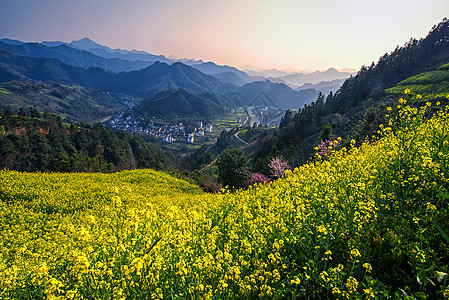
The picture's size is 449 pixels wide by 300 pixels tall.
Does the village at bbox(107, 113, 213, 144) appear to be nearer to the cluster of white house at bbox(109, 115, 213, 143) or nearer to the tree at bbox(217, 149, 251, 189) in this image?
the cluster of white house at bbox(109, 115, 213, 143)

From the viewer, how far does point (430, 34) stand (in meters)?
75.1

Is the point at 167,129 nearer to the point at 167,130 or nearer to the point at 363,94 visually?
the point at 167,130

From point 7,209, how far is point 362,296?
Answer: 1311cm

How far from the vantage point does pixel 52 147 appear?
1671 inches

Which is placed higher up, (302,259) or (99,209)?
(302,259)

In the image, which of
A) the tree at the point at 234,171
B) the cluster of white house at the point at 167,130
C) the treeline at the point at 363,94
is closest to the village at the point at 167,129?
the cluster of white house at the point at 167,130

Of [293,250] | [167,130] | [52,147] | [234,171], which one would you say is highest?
[293,250]

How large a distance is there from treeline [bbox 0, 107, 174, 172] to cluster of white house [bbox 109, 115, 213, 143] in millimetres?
98363

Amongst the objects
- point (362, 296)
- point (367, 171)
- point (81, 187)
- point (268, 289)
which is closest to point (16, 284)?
point (268, 289)

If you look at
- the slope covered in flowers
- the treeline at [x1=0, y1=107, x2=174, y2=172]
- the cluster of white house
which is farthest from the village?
the slope covered in flowers

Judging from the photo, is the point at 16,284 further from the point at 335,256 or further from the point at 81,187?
the point at 81,187

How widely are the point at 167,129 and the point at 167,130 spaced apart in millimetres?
2801

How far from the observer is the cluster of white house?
162 metres

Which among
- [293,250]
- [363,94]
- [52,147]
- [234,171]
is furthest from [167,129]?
[293,250]
